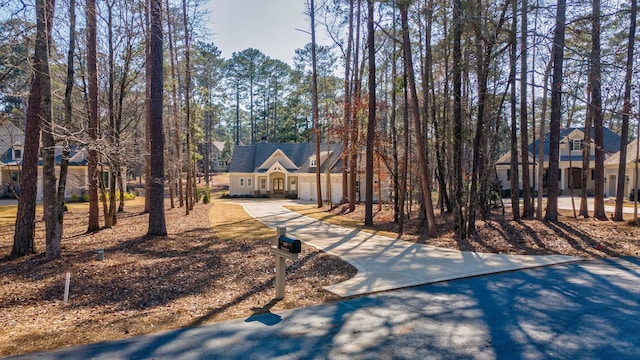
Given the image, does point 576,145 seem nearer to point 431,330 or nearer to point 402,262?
point 402,262

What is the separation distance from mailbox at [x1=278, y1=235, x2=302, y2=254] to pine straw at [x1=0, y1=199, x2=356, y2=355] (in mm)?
746

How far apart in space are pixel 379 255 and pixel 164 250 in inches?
205

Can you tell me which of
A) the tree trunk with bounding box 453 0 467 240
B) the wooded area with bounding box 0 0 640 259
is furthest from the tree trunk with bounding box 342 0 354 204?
the tree trunk with bounding box 453 0 467 240

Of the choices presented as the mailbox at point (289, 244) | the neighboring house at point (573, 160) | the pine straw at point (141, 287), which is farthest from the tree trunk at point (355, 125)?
the neighboring house at point (573, 160)

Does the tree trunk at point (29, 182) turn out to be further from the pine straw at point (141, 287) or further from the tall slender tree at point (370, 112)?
the tall slender tree at point (370, 112)

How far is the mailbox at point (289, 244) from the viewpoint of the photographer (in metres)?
5.23

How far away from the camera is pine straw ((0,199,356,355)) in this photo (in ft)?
15.0

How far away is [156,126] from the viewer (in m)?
11.2

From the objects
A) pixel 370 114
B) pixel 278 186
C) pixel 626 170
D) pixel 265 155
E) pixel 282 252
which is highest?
pixel 370 114

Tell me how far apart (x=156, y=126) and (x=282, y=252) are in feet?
24.7

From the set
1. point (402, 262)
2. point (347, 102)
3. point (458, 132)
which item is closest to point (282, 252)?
point (402, 262)

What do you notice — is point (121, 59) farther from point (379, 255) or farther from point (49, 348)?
point (49, 348)

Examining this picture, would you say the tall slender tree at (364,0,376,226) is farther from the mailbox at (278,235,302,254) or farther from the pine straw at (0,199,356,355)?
the mailbox at (278,235,302,254)

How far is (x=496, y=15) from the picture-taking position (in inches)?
425
